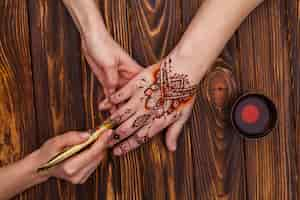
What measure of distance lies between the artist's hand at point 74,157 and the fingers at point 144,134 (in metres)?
0.07

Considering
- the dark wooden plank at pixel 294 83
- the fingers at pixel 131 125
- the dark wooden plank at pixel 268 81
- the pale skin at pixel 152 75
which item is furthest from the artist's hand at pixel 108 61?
the dark wooden plank at pixel 294 83

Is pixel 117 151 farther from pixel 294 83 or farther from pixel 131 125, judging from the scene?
pixel 294 83

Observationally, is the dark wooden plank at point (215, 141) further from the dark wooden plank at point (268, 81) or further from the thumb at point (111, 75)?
the thumb at point (111, 75)

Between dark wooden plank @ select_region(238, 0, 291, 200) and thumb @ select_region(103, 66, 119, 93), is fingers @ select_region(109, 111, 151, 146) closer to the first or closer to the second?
thumb @ select_region(103, 66, 119, 93)

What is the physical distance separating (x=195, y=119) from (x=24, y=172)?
1.63ft

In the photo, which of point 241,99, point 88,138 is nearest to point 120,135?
point 88,138

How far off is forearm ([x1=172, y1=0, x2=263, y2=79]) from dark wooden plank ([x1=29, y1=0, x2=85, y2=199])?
1.01 feet

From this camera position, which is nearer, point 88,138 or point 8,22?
point 88,138

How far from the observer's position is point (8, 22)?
1.05 metres

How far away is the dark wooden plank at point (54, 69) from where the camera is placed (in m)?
1.05

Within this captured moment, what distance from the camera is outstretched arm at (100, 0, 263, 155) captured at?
0.99 m

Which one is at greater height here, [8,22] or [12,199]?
[8,22]

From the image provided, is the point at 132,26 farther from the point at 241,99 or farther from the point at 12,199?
the point at 12,199

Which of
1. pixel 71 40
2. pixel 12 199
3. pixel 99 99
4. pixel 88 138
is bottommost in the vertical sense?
pixel 12 199
